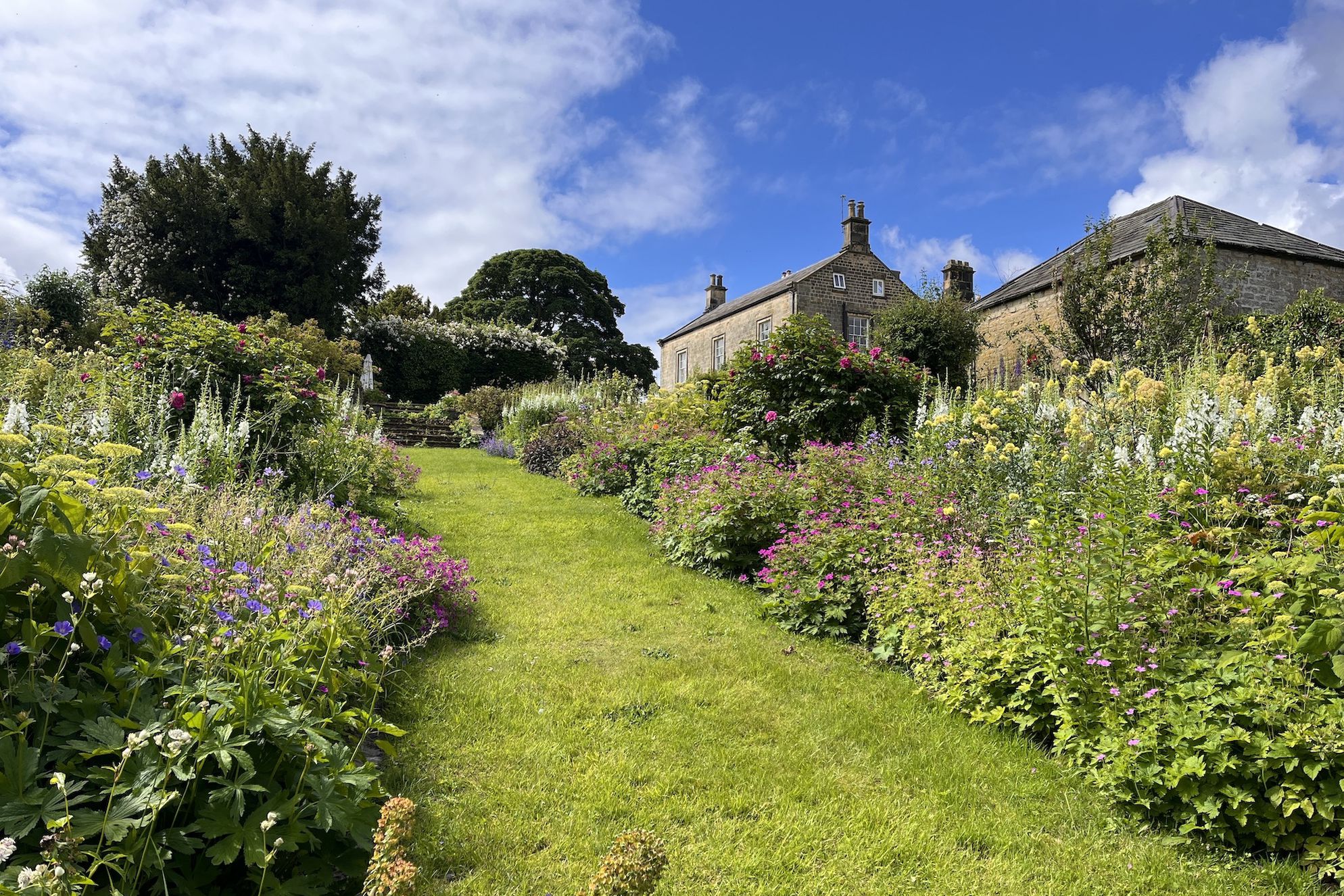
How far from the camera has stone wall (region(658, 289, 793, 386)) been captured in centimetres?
2583

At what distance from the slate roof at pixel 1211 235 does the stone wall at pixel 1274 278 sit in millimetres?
179

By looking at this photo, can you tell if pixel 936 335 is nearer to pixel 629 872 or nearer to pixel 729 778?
pixel 729 778

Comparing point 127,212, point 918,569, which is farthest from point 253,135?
point 918,569

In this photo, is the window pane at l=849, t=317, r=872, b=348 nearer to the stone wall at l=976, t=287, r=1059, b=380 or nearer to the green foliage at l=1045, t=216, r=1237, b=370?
the stone wall at l=976, t=287, r=1059, b=380

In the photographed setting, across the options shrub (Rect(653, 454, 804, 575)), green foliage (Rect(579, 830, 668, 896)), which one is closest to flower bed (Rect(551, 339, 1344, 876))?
shrub (Rect(653, 454, 804, 575))

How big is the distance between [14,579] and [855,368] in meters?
7.44

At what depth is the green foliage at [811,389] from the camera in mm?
7770

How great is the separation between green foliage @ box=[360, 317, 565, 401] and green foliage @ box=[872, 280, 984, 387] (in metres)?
13.8

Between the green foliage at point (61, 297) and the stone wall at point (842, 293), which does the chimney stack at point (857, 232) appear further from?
the green foliage at point (61, 297)

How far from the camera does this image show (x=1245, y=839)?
2.50 meters

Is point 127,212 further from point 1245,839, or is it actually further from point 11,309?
point 1245,839

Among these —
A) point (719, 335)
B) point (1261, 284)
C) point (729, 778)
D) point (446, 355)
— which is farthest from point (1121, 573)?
point (719, 335)

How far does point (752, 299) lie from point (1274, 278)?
55.8ft

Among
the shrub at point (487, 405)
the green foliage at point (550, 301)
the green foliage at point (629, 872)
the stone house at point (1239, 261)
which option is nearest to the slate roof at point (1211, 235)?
the stone house at point (1239, 261)
